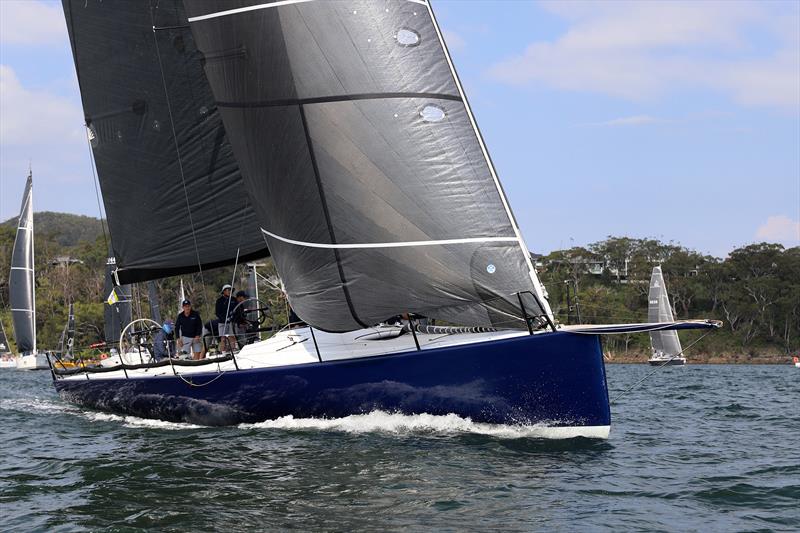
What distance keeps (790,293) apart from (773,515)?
53.6 m

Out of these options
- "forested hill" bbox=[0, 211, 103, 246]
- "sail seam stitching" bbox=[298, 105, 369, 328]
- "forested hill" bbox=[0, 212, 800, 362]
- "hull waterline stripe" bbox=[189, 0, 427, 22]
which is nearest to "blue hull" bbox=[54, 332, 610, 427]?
"sail seam stitching" bbox=[298, 105, 369, 328]

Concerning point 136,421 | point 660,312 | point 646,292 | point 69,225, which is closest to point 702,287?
point 646,292

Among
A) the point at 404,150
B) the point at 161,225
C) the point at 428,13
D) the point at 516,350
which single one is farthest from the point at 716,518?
the point at 161,225

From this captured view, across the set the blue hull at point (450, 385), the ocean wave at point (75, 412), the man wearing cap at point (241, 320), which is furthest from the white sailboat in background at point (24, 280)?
the blue hull at point (450, 385)

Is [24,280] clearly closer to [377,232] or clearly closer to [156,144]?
[156,144]

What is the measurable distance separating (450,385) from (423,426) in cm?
58

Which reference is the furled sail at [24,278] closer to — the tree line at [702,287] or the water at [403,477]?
the tree line at [702,287]

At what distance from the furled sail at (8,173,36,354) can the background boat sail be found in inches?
1277

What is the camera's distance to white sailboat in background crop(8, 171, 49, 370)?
4141 cm

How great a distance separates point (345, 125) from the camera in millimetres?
10523

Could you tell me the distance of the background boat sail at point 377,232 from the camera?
395 inches

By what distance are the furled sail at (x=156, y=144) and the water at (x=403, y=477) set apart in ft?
12.0

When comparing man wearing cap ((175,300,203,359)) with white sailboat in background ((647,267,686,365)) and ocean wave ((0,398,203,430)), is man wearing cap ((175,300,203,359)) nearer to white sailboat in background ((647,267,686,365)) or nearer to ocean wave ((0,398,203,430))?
ocean wave ((0,398,203,430))

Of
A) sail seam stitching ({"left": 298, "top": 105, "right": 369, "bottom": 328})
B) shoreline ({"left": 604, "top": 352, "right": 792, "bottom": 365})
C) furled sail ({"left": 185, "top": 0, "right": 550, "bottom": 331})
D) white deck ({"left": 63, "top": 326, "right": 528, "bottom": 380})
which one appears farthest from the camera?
shoreline ({"left": 604, "top": 352, "right": 792, "bottom": 365})
